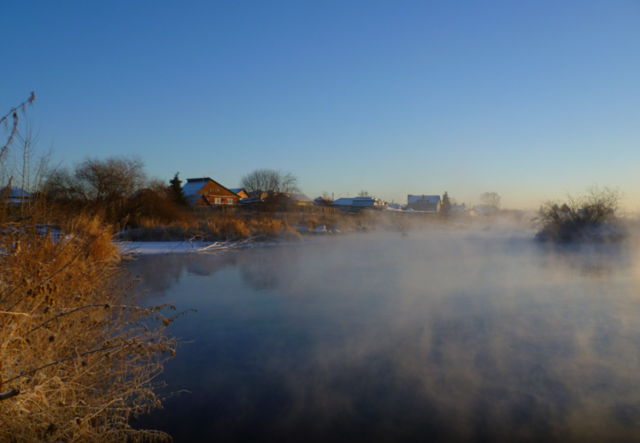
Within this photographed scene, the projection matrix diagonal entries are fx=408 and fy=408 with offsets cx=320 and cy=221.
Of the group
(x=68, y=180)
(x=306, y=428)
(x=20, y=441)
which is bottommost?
(x=306, y=428)

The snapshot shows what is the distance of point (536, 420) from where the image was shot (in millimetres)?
3264

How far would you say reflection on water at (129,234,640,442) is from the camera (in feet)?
10.6

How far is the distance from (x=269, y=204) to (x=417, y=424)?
126 feet

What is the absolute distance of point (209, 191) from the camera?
5522cm

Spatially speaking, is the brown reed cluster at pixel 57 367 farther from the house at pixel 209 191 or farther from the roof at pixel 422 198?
the roof at pixel 422 198

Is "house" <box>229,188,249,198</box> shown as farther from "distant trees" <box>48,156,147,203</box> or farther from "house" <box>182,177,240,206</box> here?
"distant trees" <box>48,156,147,203</box>

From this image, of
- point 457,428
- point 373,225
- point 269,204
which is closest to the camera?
point 457,428

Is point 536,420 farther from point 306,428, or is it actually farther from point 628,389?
point 306,428

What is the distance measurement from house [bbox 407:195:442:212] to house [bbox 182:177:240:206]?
36543 millimetres

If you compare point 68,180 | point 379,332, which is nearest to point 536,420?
point 379,332

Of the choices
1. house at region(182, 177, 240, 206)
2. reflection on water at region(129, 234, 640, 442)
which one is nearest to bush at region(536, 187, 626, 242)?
reflection on water at region(129, 234, 640, 442)

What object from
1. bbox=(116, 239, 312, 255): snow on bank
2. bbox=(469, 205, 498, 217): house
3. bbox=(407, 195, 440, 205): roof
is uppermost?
bbox=(407, 195, 440, 205): roof

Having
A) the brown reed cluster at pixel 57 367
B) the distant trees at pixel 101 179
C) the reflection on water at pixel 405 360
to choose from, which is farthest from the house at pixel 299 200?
the brown reed cluster at pixel 57 367

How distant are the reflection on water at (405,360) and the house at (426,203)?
70.2 m
